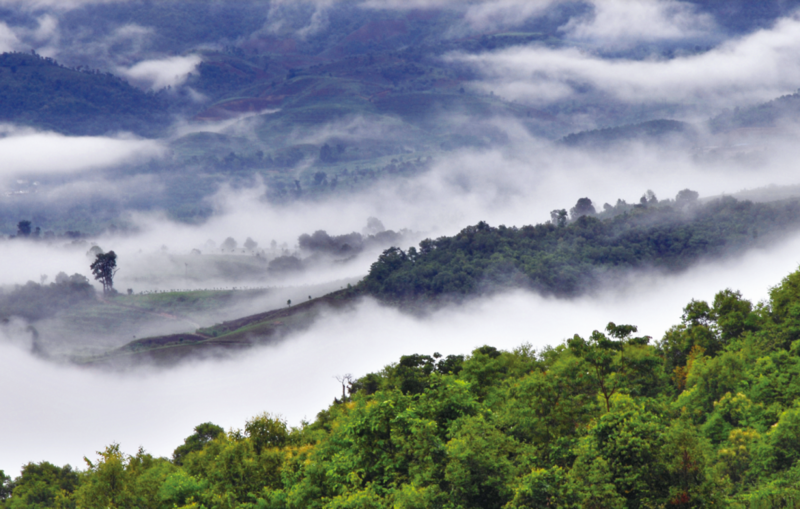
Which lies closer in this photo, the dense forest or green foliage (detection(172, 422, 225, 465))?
the dense forest

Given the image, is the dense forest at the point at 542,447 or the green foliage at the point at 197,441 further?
the green foliage at the point at 197,441

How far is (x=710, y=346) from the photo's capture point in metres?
104

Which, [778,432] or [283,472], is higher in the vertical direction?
[283,472]

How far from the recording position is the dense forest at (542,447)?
5181 centimetres

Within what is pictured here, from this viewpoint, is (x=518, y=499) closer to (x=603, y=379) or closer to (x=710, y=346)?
(x=603, y=379)

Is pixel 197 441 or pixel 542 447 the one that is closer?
pixel 542 447

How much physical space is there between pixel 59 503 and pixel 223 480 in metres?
42.1

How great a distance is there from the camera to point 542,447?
60.3 meters

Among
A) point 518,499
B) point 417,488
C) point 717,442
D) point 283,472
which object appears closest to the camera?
point 518,499

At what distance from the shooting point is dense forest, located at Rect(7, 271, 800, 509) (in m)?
51.8

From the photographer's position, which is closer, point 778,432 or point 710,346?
point 778,432

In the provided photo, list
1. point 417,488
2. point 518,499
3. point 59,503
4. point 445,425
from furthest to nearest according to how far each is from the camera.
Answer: point 59,503
point 445,425
point 417,488
point 518,499

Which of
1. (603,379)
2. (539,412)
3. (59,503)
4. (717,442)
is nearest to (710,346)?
(717,442)

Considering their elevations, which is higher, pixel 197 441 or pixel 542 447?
pixel 197 441
